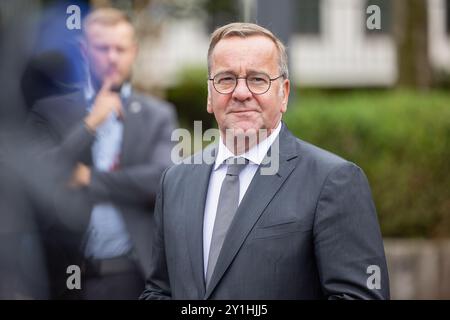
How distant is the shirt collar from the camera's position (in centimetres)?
305

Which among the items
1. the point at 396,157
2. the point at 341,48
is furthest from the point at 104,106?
the point at 341,48

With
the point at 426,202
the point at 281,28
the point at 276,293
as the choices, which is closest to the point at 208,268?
the point at 276,293

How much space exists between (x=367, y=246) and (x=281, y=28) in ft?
11.7

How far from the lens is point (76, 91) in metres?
4.99

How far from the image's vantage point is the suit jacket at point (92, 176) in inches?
186

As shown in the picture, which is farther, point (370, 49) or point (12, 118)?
point (370, 49)

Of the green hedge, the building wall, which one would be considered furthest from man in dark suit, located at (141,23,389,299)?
the building wall

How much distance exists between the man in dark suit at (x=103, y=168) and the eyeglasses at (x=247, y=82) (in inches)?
71.3

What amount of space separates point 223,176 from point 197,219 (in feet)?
0.57

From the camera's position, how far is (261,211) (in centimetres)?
294

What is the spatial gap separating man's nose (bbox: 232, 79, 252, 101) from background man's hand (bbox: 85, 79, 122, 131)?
74.7 inches

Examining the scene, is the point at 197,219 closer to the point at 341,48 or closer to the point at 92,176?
the point at 92,176
